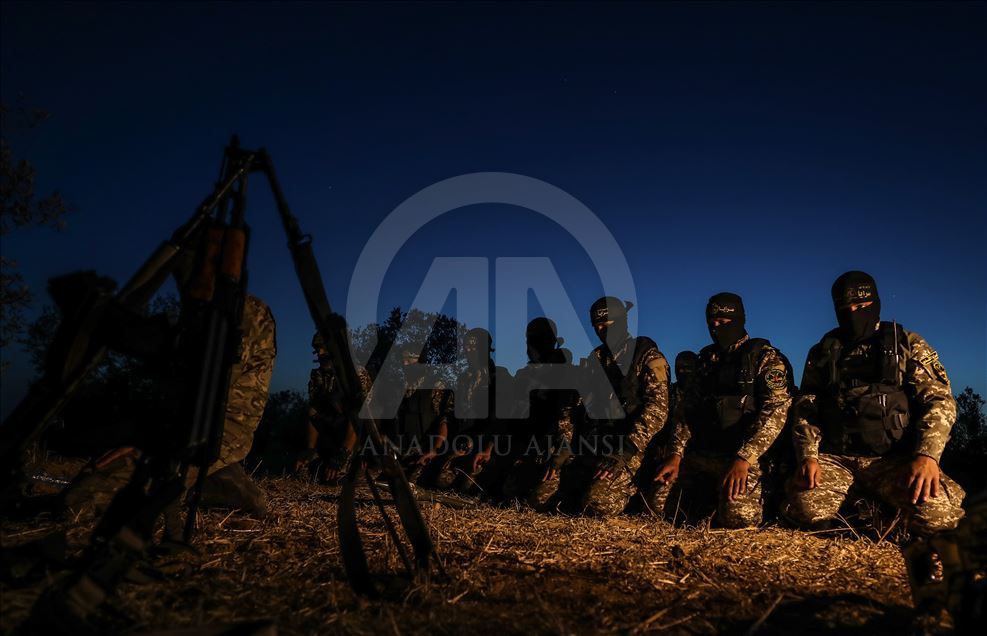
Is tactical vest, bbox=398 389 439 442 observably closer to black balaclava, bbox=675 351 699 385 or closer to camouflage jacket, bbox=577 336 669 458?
camouflage jacket, bbox=577 336 669 458

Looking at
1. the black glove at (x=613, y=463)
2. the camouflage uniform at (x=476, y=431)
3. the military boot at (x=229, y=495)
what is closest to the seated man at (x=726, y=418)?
the black glove at (x=613, y=463)

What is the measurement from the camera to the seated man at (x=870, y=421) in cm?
515

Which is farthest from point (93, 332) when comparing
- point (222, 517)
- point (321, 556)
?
point (222, 517)

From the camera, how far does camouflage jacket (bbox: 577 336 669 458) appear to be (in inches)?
295

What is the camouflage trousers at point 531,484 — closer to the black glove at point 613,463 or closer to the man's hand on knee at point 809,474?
the black glove at point 613,463

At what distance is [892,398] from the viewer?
5469 mm

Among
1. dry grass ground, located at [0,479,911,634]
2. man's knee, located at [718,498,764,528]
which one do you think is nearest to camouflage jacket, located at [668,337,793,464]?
man's knee, located at [718,498,764,528]

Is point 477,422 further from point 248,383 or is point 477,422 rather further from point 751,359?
point 248,383

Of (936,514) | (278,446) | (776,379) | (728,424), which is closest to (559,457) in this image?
(728,424)

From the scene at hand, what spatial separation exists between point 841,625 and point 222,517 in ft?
13.6

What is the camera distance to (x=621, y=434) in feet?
25.1

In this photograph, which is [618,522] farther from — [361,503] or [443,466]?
[443,466]

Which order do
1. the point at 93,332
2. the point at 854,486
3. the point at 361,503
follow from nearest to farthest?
the point at 93,332 < the point at 854,486 < the point at 361,503

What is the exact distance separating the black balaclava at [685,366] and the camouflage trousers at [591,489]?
1181 mm
